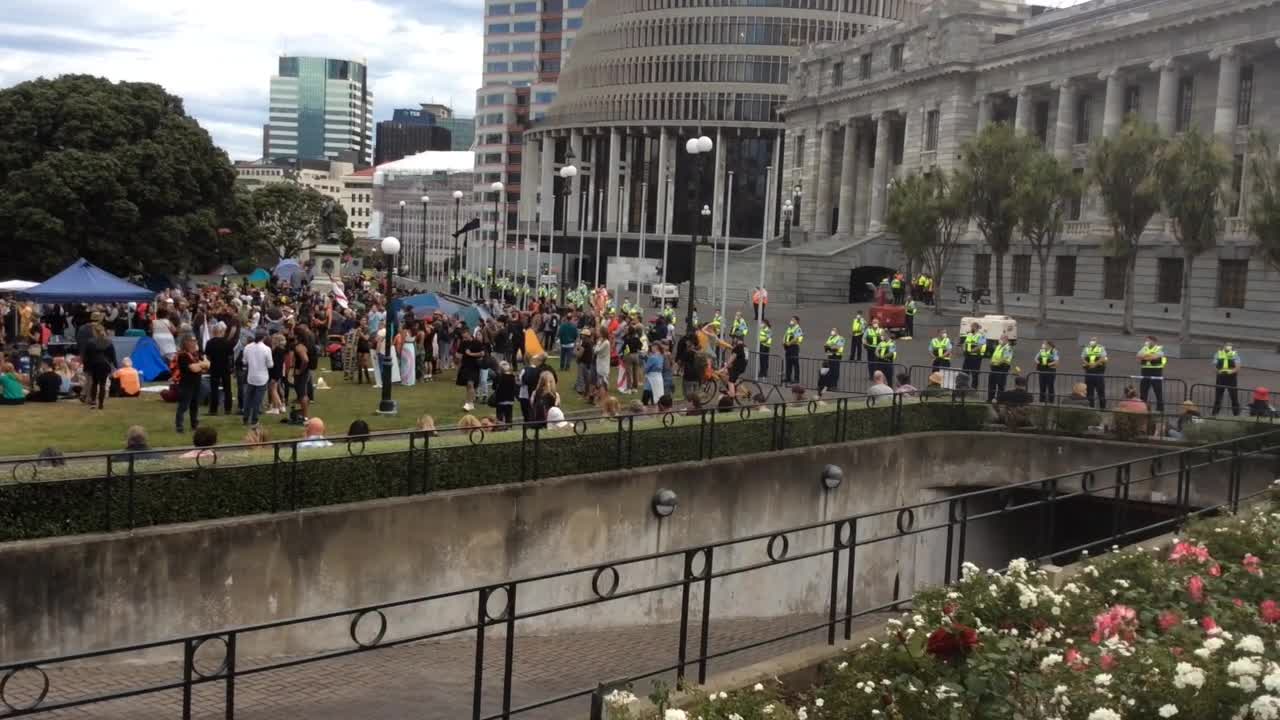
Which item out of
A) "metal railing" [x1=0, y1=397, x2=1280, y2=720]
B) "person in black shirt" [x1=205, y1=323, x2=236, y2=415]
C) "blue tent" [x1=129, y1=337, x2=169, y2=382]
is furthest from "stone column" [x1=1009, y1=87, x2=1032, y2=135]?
"person in black shirt" [x1=205, y1=323, x2=236, y2=415]

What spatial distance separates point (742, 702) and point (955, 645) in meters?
1.49

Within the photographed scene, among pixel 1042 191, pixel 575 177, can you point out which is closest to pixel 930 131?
pixel 1042 191

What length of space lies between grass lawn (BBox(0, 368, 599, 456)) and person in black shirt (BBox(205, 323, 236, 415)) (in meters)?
0.33

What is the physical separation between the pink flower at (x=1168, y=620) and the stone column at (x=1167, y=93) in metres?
51.7

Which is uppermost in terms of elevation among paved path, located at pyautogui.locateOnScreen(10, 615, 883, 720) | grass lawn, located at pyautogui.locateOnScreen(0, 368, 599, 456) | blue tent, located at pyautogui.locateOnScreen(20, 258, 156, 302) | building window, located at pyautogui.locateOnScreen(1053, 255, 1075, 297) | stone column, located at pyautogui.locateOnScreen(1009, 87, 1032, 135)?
stone column, located at pyautogui.locateOnScreen(1009, 87, 1032, 135)

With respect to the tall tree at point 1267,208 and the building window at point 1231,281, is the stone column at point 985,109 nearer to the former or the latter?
the building window at point 1231,281

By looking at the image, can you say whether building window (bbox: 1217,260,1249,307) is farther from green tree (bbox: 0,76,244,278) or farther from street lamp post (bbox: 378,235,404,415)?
green tree (bbox: 0,76,244,278)

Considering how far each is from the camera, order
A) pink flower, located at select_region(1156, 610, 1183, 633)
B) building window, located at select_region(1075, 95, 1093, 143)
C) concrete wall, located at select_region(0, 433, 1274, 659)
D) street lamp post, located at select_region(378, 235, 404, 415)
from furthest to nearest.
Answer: building window, located at select_region(1075, 95, 1093, 143) < street lamp post, located at select_region(378, 235, 404, 415) < concrete wall, located at select_region(0, 433, 1274, 659) < pink flower, located at select_region(1156, 610, 1183, 633)

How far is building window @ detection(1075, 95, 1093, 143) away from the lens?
62.5 m

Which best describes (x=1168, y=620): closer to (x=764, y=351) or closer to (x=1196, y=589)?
(x=1196, y=589)

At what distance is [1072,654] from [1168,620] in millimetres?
1433

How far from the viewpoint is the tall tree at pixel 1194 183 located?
41781mm

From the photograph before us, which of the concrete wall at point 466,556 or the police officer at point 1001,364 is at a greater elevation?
the police officer at point 1001,364

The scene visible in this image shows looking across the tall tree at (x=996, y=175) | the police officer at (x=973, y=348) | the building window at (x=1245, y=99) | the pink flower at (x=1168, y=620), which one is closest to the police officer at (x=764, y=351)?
the police officer at (x=973, y=348)
